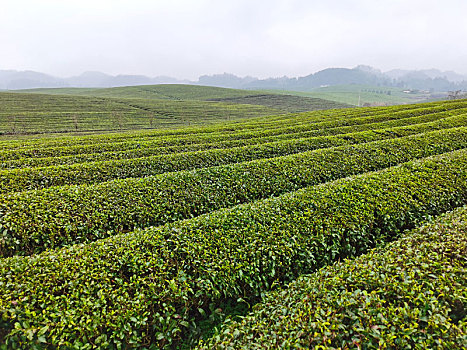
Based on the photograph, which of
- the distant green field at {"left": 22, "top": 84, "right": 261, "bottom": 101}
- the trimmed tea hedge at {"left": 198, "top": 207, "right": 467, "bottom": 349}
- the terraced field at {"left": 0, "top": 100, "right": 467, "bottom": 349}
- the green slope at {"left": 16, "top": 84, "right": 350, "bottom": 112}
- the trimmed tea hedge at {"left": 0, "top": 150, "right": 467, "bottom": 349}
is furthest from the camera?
the distant green field at {"left": 22, "top": 84, "right": 261, "bottom": 101}

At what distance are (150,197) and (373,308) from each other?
321 inches

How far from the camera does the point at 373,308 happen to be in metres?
4.71

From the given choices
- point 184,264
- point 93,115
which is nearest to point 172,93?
point 93,115

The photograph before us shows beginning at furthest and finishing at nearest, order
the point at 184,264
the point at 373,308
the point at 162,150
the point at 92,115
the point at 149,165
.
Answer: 1. the point at 92,115
2. the point at 162,150
3. the point at 149,165
4. the point at 184,264
5. the point at 373,308

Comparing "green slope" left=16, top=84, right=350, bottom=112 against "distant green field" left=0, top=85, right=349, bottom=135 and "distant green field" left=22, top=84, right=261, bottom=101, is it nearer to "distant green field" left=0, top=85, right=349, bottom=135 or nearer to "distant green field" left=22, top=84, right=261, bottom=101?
"distant green field" left=22, top=84, right=261, bottom=101

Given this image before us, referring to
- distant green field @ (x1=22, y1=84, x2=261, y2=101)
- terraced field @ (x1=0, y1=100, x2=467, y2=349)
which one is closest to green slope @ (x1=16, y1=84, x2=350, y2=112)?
distant green field @ (x1=22, y1=84, x2=261, y2=101)

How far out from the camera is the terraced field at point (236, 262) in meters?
4.68

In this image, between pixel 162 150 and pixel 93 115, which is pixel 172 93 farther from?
pixel 162 150

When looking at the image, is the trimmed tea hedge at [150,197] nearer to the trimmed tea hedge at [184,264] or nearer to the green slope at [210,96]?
the trimmed tea hedge at [184,264]

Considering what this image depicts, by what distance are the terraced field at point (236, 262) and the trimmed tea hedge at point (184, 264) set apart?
0.03 m

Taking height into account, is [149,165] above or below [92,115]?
below

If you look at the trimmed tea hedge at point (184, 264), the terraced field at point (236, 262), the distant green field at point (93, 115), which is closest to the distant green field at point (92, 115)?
the distant green field at point (93, 115)

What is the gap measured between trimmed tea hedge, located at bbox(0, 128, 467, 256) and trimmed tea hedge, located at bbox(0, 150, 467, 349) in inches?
82.4

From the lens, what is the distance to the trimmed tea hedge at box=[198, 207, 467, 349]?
4230 millimetres
